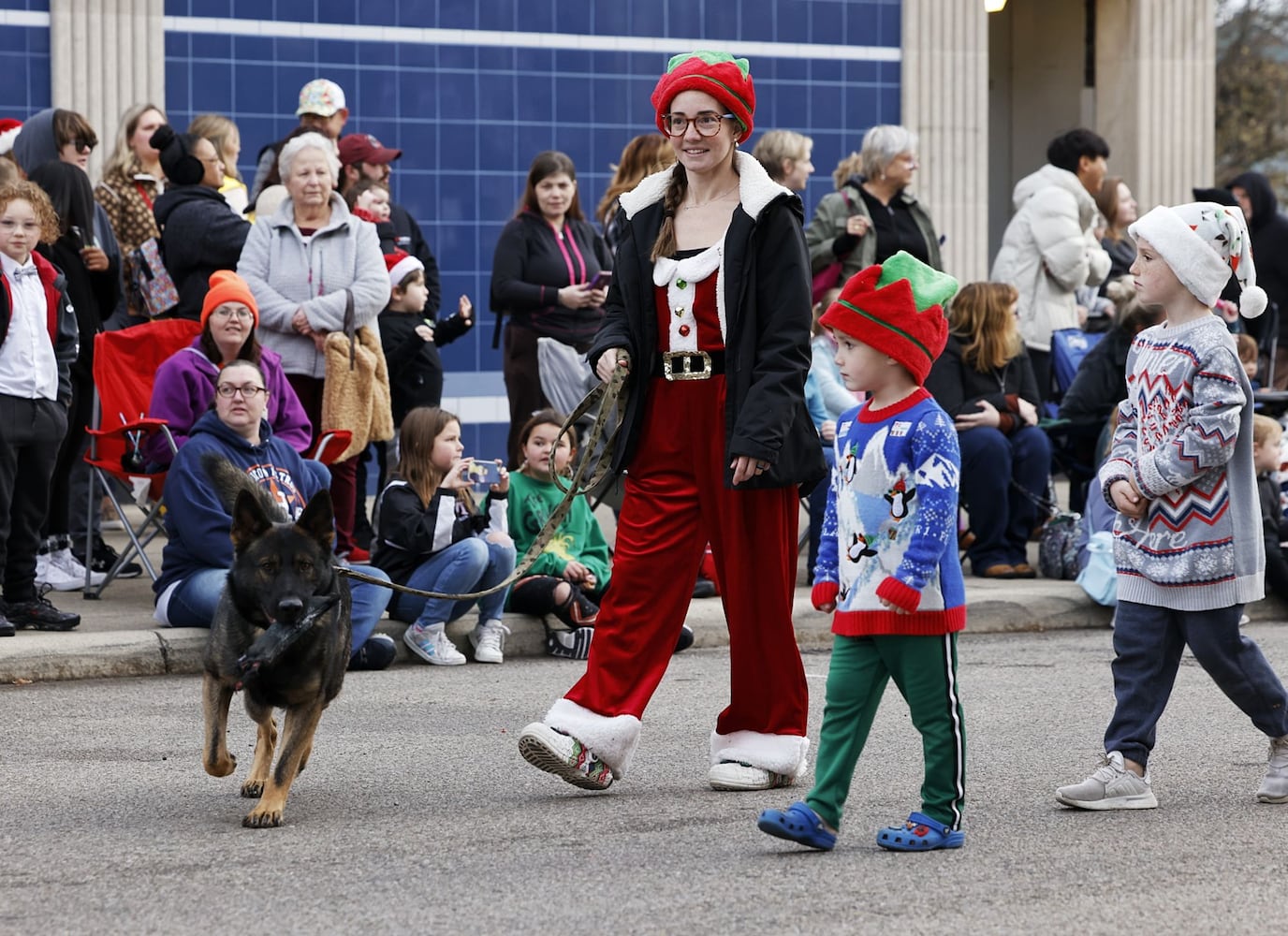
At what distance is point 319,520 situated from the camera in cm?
585

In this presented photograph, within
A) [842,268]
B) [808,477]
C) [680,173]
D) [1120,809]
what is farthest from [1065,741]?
[842,268]

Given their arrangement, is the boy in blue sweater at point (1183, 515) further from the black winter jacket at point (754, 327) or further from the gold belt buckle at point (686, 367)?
the gold belt buckle at point (686, 367)

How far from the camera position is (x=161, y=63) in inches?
549

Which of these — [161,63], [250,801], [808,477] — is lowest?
[250,801]

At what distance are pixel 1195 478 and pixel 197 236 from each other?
19.4 feet

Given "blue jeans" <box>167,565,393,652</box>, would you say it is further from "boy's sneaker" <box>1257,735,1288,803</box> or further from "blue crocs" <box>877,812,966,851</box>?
"boy's sneaker" <box>1257,735,1288,803</box>

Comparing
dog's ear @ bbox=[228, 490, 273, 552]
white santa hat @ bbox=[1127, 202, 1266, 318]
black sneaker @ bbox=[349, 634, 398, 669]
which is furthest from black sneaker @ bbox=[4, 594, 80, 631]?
white santa hat @ bbox=[1127, 202, 1266, 318]

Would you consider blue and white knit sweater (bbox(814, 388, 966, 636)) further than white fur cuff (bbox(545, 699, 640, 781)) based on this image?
No

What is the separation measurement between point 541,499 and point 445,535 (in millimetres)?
596

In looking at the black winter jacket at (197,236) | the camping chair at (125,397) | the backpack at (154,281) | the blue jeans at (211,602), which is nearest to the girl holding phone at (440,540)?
the blue jeans at (211,602)

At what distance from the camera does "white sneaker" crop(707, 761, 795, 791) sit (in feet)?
19.6

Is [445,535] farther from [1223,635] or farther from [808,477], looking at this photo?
[1223,635]

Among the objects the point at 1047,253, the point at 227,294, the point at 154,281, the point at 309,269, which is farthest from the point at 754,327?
the point at 1047,253

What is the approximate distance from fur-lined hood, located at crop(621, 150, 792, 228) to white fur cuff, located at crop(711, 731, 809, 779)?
5.00 feet
